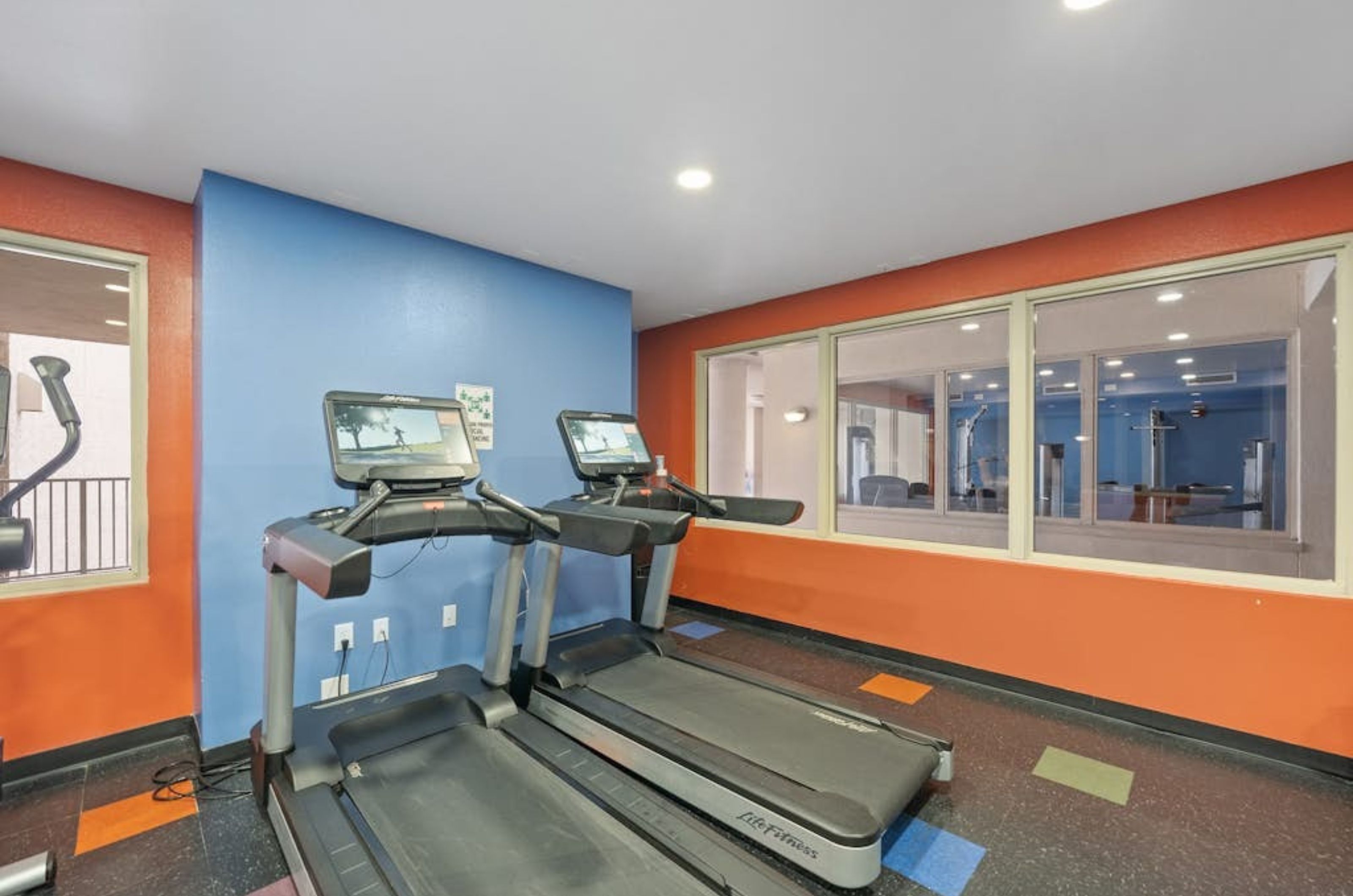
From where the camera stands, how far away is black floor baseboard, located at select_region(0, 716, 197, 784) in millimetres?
2299

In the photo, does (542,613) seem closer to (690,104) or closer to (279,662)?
(279,662)

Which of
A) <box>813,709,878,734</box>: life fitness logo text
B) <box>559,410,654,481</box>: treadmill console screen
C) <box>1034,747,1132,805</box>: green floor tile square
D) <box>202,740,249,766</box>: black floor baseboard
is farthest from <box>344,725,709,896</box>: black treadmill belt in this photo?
<box>1034,747,1132,805</box>: green floor tile square

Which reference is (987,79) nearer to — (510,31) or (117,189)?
(510,31)

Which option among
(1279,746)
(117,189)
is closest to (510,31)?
(117,189)

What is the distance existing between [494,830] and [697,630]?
2718 mm

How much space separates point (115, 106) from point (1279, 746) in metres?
5.40

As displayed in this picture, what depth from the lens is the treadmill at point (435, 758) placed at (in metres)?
1.62

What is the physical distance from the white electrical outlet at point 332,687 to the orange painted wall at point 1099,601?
2834 millimetres

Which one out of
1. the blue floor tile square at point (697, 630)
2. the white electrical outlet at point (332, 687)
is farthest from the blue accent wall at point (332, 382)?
the blue floor tile square at point (697, 630)

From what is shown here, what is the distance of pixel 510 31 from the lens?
5.52 ft

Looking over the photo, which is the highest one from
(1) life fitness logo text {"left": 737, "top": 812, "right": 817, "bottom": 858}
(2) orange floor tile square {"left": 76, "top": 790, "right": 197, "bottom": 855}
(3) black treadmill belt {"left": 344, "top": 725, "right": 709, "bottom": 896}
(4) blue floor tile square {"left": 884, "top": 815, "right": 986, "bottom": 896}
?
(3) black treadmill belt {"left": 344, "top": 725, "right": 709, "bottom": 896}

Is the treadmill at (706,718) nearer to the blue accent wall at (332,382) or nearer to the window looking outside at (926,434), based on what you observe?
the blue accent wall at (332,382)

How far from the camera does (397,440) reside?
2291 mm

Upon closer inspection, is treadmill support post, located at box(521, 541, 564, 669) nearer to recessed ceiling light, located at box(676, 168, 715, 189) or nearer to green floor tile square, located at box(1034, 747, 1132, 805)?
recessed ceiling light, located at box(676, 168, 715, 189)
